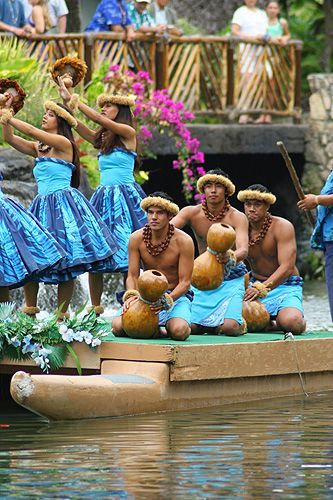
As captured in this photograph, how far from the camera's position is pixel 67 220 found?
31.1 ft

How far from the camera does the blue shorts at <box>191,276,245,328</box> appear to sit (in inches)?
355

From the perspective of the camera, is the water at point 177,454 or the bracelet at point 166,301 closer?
the water at point 177,454

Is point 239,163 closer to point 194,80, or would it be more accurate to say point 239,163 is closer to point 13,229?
point 194,80

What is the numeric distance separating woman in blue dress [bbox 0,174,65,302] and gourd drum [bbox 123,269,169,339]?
0.71 m

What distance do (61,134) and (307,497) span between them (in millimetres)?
4100

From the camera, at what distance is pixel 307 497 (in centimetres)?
591

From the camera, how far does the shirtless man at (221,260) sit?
9.00 meters

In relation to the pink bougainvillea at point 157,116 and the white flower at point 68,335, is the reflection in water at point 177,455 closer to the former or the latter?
the white flower at point 68,335

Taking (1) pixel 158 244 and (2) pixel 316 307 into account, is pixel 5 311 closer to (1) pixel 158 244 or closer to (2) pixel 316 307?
(1) pixel 158 244

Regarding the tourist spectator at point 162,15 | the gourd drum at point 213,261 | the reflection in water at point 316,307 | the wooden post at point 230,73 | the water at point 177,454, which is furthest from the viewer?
the wooden post at point 230,73

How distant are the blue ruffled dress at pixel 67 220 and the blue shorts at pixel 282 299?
1.03 m

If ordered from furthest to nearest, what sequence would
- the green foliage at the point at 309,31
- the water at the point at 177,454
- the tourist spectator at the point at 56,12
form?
the green foliage at the point at 309,31, the tourist spectator at the point at 56,12, the water at the point at 177,454

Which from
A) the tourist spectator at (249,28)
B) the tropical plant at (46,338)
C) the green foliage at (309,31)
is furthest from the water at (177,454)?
the green foliage at (309,31)

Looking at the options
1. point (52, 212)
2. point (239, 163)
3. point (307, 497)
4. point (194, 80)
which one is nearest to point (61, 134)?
point (52, 212)
